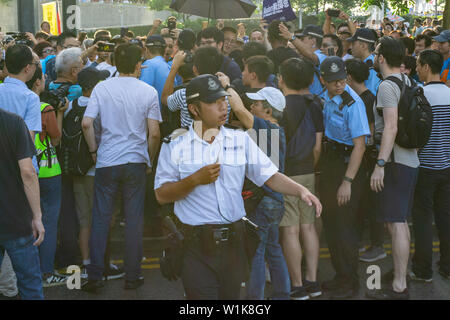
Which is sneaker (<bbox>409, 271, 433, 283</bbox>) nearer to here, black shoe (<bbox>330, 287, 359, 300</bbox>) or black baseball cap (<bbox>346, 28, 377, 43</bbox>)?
black shoe (<bbox>330, 287, 359, 300</bbox>)

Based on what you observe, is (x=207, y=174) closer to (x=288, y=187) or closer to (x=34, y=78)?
(x=288, y=187)

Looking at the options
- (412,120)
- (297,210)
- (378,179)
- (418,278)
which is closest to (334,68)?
(412,120)

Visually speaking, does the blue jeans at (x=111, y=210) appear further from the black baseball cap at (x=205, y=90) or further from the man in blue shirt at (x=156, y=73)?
the black baseball cap at (x=205, y=90)

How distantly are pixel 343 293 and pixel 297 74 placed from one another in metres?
2.09

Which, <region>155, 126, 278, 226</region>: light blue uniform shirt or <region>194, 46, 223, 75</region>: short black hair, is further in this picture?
<region>194, 46, 223, 75</region>: short black hair

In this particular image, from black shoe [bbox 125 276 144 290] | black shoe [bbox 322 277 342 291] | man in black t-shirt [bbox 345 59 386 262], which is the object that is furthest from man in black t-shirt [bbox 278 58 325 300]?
black shoe [bbox 125 276 144 290]

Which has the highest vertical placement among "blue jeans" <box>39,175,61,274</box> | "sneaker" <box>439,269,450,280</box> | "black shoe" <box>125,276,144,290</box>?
"blue jeans" <box>39,175,61,274</box>

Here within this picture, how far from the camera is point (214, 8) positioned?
9.19 metres

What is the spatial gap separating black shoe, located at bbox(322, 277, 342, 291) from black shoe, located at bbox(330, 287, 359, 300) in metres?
0.05

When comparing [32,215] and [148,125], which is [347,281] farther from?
[32,215]

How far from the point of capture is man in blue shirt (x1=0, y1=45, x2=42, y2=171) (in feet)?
15.5

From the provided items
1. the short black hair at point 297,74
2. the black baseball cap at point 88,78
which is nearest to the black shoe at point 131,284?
the black baseball cap at point 88,78

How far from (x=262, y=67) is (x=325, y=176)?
4.12 feet
